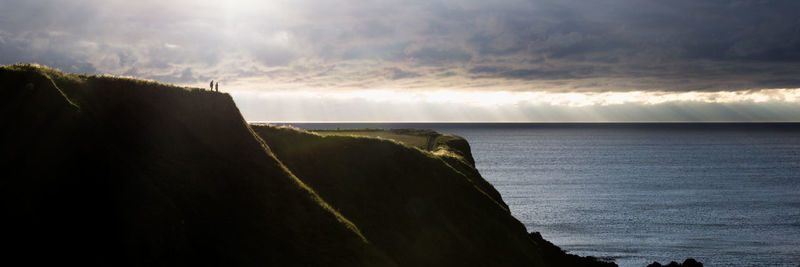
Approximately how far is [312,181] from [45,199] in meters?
15.1

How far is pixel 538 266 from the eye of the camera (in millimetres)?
39469

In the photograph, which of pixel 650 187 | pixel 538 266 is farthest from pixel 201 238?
pixel 650 187

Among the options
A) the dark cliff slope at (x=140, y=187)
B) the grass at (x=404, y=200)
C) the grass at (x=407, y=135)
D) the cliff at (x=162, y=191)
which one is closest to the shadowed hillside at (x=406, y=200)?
the grass at (x=404, y=200)

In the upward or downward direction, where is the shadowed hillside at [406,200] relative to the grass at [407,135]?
downward

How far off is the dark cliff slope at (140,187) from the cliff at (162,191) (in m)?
0.05

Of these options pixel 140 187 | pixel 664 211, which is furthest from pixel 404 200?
pixel 664 211

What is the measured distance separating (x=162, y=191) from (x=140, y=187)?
853mm

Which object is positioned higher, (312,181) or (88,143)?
(88,143)

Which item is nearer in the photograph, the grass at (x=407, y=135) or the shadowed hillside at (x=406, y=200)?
the shadowed hillside at (x=406, y=200)

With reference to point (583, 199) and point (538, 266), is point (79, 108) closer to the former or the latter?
point (538, 266)

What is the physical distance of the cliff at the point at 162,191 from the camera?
20031 mm

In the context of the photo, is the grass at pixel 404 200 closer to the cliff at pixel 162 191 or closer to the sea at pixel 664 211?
the cliff at pixel 162 191

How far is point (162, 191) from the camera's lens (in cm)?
2253

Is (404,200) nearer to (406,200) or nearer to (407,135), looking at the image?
(406,200)
